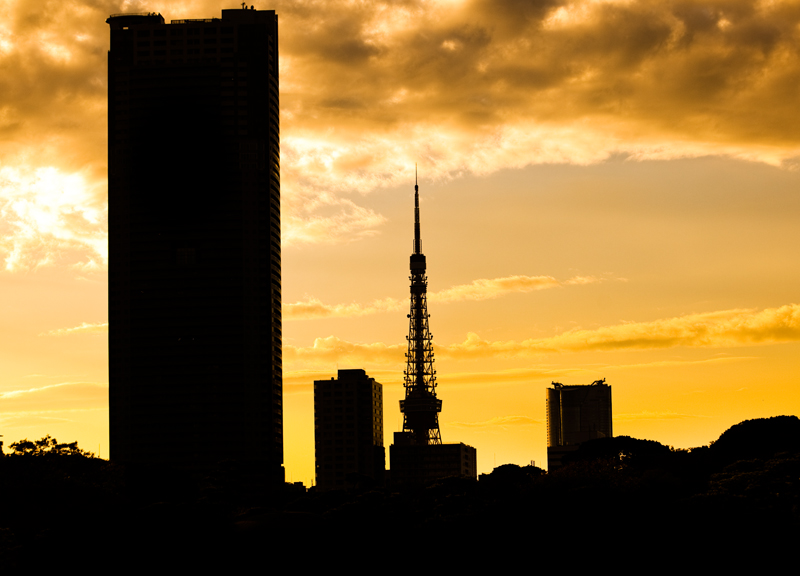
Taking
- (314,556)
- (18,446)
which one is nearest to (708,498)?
(314,556)

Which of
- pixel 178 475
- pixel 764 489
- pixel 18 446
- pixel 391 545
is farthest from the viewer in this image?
pixel 178 475

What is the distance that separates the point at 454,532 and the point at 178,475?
335 feet

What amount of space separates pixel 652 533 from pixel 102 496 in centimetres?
5057

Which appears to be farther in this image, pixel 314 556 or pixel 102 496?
pixel 102 496

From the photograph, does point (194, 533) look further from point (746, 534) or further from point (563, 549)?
point (746, 534)

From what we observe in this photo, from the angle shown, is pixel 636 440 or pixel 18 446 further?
pixel 636 440

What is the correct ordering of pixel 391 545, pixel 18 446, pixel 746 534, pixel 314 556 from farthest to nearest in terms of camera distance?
1. pixel 18 446
2. pixel 391 545
3. pixel 314 556
4. pixel 746 534

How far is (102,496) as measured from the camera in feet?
349

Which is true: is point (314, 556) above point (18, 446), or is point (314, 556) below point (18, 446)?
below

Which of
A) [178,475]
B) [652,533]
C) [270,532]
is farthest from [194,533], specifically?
[178,475]

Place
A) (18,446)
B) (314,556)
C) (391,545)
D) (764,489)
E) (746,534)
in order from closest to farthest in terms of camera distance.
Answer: (746,534) → (314,556) → (391,545) → (764,489) → (18,446)

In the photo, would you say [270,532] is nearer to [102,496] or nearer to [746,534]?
[102,496]

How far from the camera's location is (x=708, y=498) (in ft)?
296

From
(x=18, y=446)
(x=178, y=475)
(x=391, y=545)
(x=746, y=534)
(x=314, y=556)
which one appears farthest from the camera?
(x=178, y=475)
